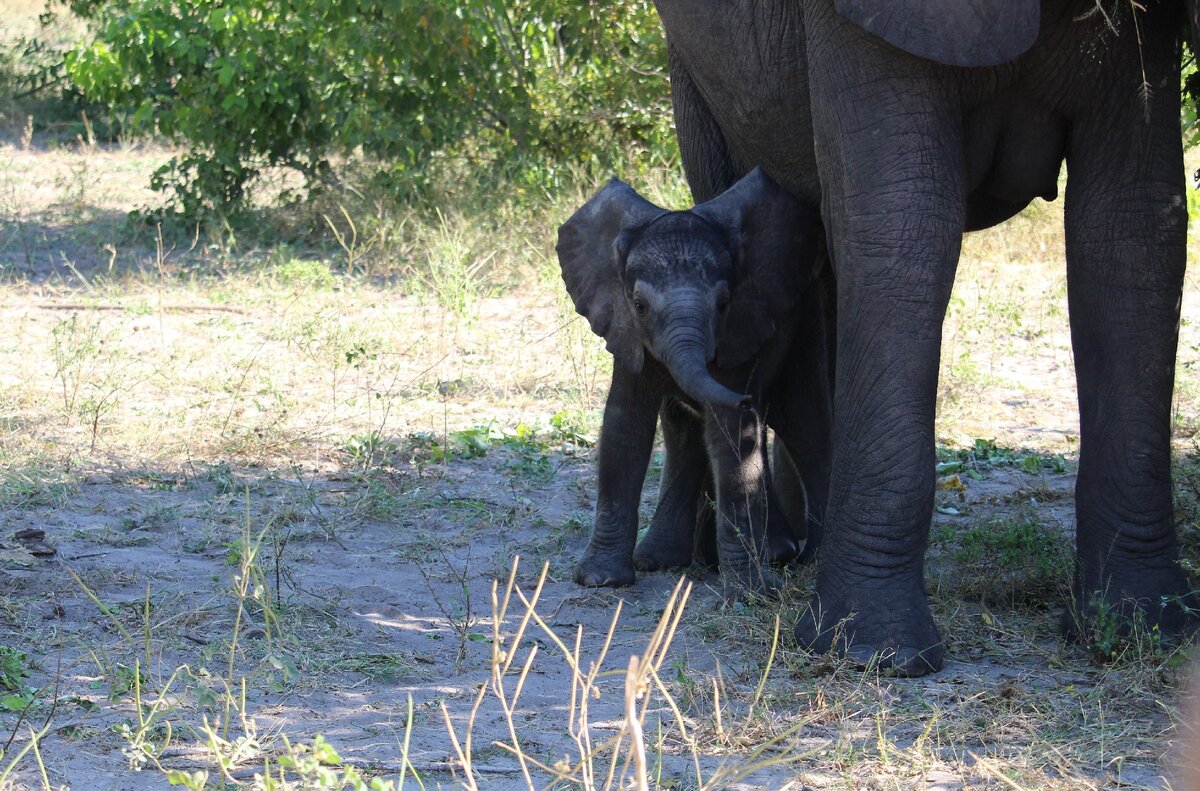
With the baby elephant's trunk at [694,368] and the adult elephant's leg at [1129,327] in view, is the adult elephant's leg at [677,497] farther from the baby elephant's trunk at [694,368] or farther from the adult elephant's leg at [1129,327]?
the adult elephant's leg at [1129,327]

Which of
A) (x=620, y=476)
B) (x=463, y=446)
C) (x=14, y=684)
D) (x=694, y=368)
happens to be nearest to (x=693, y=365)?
(x=694, y=368)

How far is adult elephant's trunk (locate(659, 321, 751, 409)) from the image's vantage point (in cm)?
441

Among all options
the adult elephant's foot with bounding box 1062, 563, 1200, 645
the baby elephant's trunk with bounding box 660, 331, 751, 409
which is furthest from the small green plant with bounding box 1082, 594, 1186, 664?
the baby elephant's trunk with bounding box 660, 331, 751, 409

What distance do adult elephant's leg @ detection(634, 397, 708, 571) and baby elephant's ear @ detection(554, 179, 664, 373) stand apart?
1.59 feet

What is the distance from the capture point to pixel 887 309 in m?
4.21

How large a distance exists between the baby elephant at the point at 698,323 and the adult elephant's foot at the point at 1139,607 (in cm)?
100

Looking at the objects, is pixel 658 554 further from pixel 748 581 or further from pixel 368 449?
pixel 368 449

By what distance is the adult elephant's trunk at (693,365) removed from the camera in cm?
441

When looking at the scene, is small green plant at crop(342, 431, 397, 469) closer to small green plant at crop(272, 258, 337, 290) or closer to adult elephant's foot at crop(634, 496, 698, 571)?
adult elephant's foot at crop(634, 496, 698, 571)

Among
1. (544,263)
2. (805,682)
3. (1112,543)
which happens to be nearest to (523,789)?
(805,682)

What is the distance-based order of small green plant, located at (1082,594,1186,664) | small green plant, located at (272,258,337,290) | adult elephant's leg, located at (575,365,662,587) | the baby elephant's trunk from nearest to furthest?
1. small green plant, located at (1082,594,1186,664)
2. the baby elephant's trunk
3. adult elephant's leg, located at (575,365,662,587)
4. small green plant, located at (272,258,337,290)

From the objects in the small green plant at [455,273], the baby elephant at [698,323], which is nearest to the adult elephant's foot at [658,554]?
the baby elephant at [698,323]

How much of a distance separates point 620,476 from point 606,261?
731 mm

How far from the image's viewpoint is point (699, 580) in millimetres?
5375
